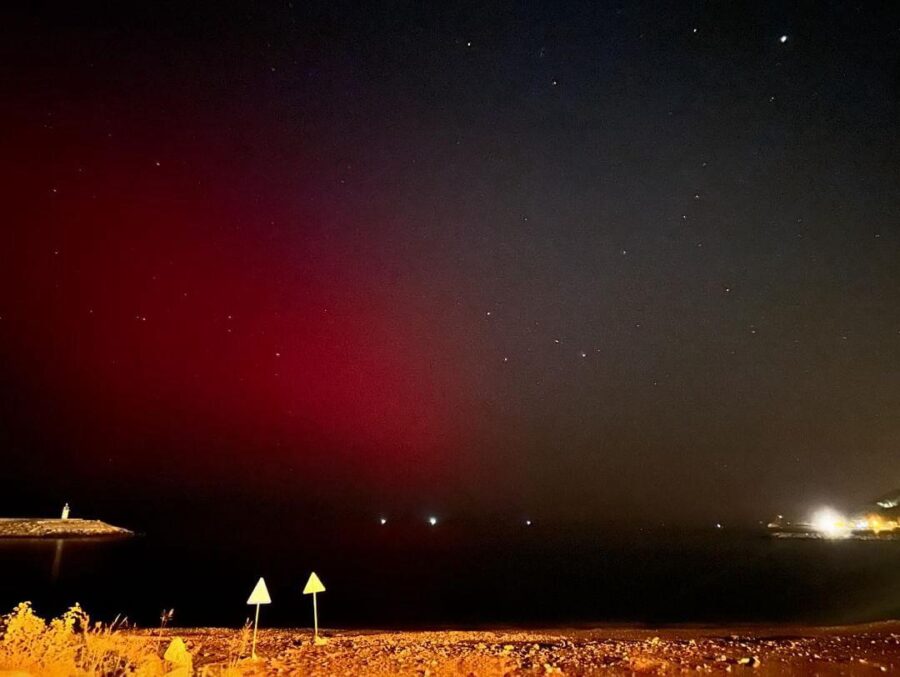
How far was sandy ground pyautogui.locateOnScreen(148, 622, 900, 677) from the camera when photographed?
1183 centimetres

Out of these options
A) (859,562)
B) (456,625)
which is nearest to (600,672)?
(456,625)

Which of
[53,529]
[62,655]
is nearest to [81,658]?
[62,655]

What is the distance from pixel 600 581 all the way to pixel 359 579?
20.4 metres

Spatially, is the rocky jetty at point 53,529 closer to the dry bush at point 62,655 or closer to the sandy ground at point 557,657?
the sandy ground at point 557,657

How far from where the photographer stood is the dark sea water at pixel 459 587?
31.0m

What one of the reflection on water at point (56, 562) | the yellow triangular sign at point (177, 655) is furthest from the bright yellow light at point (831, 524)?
the yellow triangular sign at point (177, 655)

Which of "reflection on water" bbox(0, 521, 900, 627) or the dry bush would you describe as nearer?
the dry bush

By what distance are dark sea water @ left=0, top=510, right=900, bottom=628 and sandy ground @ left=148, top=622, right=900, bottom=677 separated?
14.6 m

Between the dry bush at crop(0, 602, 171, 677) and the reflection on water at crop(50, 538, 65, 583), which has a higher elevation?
the reflection on water at crop(50, 538, 65, 583)

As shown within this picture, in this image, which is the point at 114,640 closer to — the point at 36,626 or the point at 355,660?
the point at 36,626

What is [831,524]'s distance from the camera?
11550cm

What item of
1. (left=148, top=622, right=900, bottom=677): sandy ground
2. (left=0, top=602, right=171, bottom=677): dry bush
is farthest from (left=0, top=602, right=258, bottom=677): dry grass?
(left=148, top=622, right=900, bottom=677): sandy ground

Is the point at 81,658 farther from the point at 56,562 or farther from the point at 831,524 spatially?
the point at 831,524

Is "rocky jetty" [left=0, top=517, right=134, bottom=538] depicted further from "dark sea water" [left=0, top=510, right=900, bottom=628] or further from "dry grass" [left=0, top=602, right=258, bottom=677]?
"dry grass" [left=0, top=602, right=258, bottom=677]
